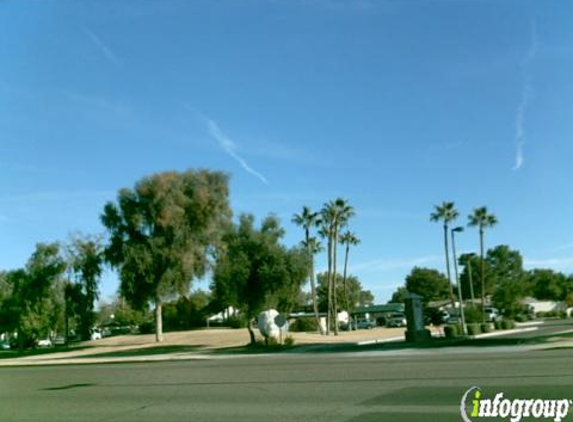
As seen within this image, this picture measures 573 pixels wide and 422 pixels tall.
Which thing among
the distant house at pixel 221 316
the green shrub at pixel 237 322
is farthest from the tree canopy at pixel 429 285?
the green shrub at pixel 237 322

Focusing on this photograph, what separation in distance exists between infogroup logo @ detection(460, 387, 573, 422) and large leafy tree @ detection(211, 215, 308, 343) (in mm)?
31918

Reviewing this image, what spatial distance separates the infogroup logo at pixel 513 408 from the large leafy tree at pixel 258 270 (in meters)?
31.9

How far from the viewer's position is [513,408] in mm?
10898

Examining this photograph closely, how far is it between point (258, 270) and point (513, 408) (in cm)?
3317

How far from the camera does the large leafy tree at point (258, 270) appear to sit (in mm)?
43594

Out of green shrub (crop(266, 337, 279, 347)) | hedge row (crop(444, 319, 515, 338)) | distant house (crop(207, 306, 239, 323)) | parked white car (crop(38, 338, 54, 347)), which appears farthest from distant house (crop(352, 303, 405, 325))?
green shrub (crop(266, 337, 279, 347))

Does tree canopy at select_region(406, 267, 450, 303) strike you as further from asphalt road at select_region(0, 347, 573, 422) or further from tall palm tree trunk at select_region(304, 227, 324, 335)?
asphalt road at select_region(0, 347, 573, 422)

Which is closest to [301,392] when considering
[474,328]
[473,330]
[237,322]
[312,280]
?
[473,330]

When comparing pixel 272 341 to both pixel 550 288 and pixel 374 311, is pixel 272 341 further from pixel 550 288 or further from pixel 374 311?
pixel 550 288

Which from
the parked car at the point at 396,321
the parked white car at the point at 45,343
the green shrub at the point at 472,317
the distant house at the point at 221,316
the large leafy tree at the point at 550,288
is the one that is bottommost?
the parked white car at the point at 45,343

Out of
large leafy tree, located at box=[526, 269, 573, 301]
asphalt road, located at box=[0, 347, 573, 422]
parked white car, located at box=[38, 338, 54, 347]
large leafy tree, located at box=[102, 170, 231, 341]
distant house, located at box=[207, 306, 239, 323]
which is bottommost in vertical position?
parked white car, located at box=[38, 338, 54, 347]

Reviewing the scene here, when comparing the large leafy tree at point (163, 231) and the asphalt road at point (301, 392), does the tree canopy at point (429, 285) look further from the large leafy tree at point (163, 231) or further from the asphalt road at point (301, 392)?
the asphalt road at point (301, 392)

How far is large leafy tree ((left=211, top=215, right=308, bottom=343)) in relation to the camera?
143 feet

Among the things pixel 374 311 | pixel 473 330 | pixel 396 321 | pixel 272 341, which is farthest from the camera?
pixel 374 311
